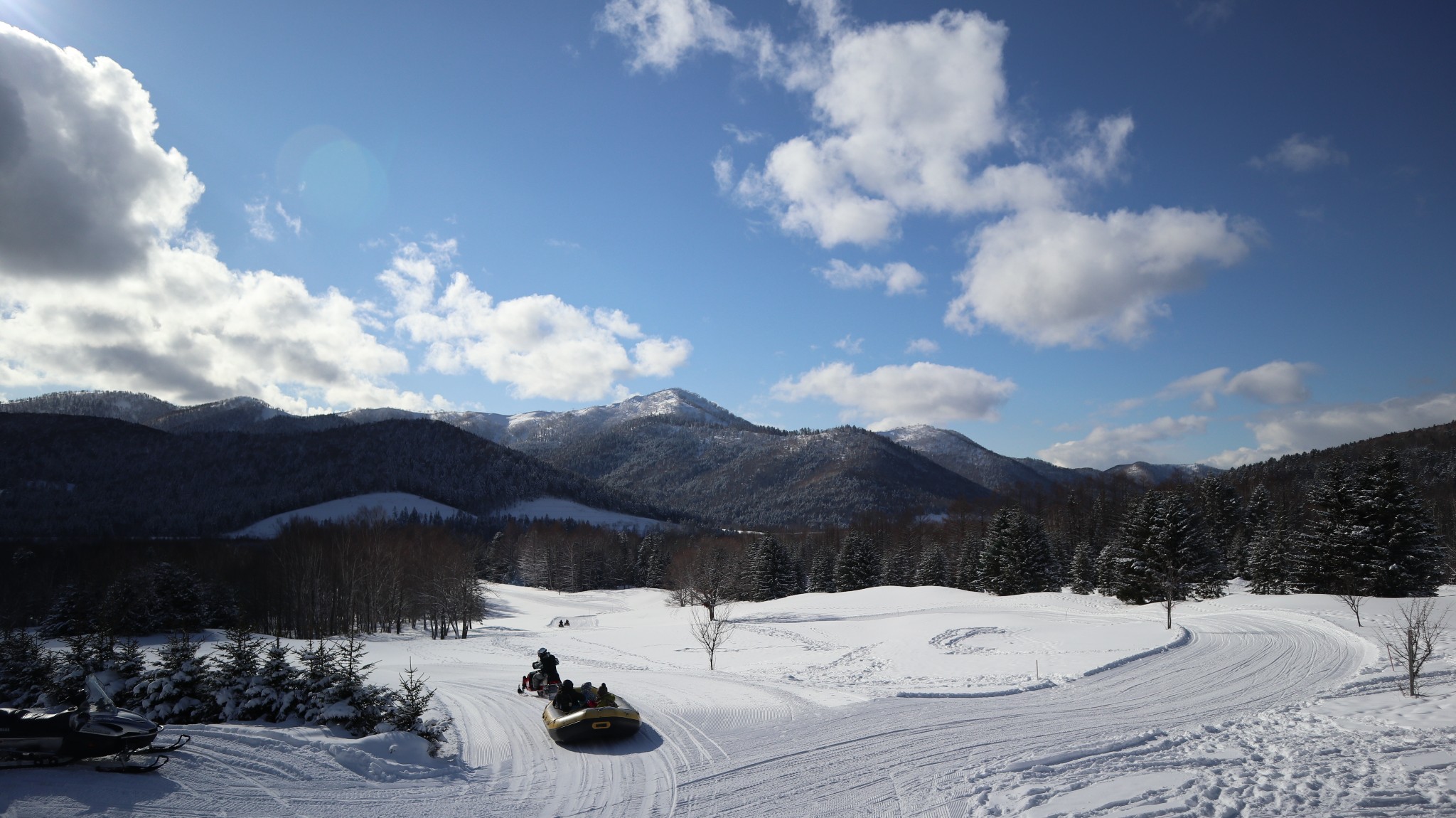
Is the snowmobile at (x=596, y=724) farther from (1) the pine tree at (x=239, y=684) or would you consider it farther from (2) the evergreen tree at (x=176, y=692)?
(2) the evergreen tree at (x=176, y=692)

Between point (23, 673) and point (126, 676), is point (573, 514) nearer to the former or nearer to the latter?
point (126, 676)

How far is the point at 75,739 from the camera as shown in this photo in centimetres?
834

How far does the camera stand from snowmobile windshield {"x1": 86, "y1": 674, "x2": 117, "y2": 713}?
9148 mm

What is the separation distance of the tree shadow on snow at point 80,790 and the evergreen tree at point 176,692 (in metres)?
3.69

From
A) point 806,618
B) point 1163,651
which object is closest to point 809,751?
point 1163,651

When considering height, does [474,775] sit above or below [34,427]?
below

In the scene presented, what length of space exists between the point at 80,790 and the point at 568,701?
6.91 metres

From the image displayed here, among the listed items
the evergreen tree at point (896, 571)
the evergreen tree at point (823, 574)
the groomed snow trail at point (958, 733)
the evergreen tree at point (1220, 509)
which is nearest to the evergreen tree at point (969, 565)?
the evergreen tree at point (896, 571)

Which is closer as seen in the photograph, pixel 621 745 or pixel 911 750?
pixel 911 750

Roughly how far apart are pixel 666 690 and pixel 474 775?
8.29 metres

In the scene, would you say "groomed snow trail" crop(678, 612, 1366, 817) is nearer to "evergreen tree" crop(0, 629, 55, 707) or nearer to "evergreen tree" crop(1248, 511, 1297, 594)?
"evergreen tree" crop(0, 629, 55, 707)

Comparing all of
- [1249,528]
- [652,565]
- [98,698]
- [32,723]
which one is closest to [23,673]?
[98,698]

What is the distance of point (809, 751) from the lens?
10.8 m

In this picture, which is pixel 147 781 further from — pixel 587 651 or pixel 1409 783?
pixel 587 651
